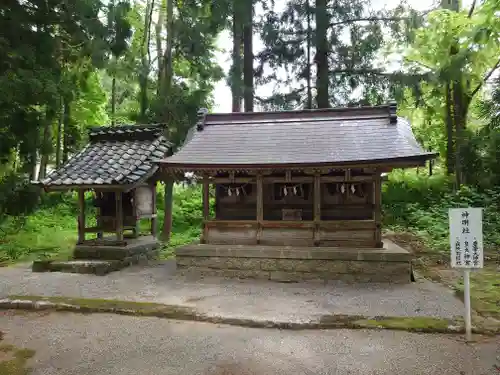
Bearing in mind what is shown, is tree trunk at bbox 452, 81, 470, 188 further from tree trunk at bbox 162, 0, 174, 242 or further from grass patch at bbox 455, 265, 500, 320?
tree trunk at bbox 162, 0, 174, 242

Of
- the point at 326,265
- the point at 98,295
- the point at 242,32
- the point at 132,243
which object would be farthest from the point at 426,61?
the point at 98,295

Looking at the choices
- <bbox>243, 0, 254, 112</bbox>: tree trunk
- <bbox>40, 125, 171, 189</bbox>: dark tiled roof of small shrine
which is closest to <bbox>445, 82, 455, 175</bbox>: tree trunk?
<bbox>243, 0, 254, 112</bbox>: tree trunk

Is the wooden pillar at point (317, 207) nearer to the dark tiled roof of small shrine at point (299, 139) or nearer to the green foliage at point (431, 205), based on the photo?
the dark tiled roof of small shrine at point (299, 139)

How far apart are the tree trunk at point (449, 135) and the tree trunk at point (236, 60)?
9.69m

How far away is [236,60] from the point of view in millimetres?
16188

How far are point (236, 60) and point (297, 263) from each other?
10122 mm

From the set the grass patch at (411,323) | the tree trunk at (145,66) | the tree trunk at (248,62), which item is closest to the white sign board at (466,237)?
the grass patch at (411,323)

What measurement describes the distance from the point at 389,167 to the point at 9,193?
1148 cm

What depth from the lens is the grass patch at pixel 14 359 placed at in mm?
4625

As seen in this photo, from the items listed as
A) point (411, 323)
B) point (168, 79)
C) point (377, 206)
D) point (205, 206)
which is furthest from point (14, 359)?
point (168, 79)

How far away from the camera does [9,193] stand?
1209 centimetres

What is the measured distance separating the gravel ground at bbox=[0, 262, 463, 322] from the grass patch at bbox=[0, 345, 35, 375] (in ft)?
8.25

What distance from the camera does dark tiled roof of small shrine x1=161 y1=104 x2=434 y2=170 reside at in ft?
30.3

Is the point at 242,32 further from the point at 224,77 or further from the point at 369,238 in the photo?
the point at 369,238
